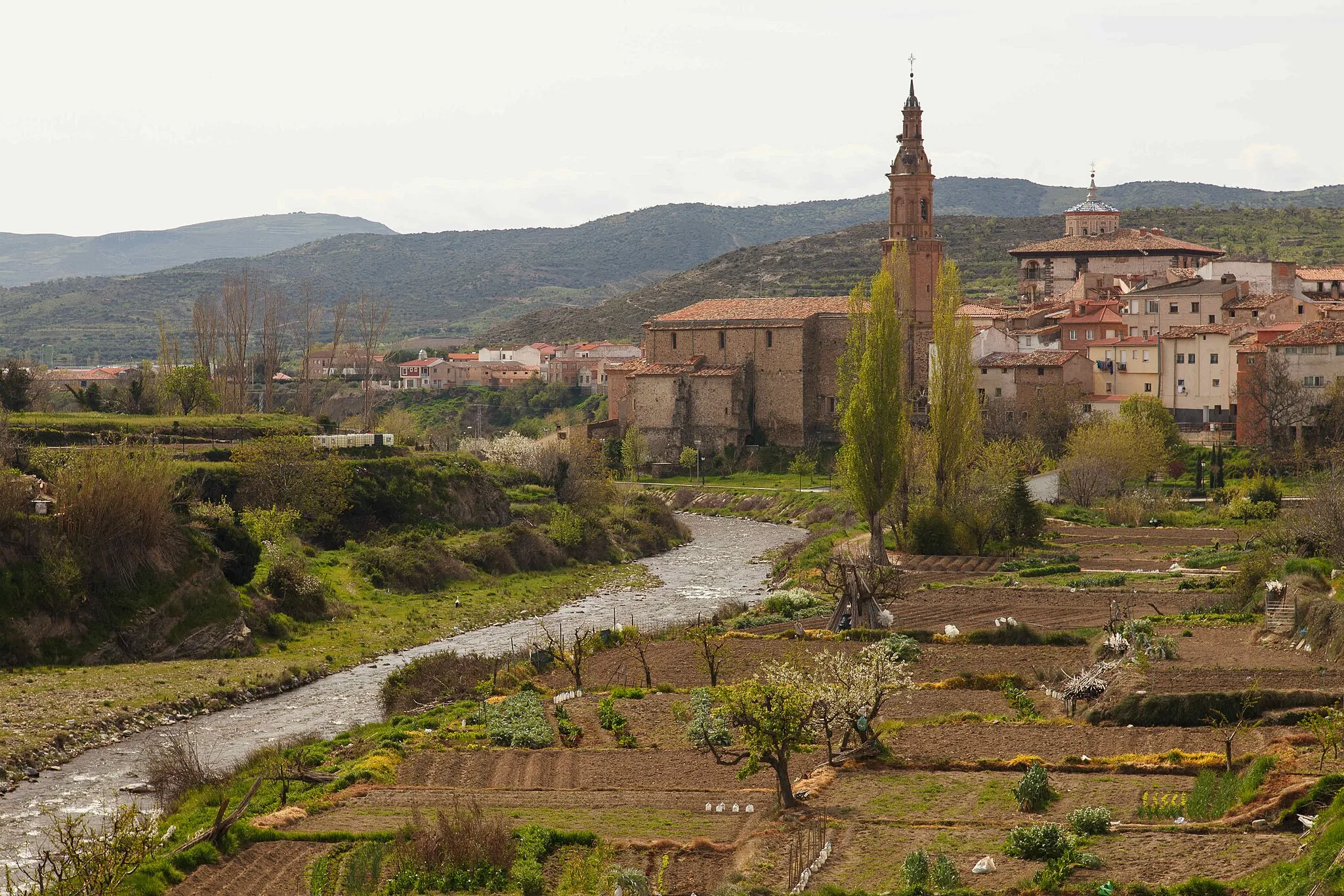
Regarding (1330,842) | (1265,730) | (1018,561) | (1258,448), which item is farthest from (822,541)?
(1330,842)

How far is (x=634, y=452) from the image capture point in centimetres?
8162

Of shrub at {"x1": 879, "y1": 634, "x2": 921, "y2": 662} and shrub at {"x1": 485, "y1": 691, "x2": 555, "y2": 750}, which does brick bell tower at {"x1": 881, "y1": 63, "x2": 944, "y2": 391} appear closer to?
shrub at {"x1": 879, "y1": 634, "x2": 921, "y2": 662}

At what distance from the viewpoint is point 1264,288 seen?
78562 millimetres

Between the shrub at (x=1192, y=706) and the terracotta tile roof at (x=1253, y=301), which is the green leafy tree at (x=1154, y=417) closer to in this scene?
the terracotta tile roof at (x=1253, y=301)

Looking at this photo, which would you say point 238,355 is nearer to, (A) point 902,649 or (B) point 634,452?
(B) point 634,452

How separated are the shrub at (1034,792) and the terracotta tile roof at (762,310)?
61883mm

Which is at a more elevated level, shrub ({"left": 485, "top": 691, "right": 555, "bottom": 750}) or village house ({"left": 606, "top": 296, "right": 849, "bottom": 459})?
village house ({"left": 606, "top": 296, "right": 849, "bottom": 459})

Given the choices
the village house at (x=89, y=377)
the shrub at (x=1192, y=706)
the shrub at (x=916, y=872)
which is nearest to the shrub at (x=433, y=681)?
the shrub at (x=1192, y=706)

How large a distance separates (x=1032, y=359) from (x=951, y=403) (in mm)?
21379

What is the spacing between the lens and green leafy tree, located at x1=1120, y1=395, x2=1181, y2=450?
206 ft

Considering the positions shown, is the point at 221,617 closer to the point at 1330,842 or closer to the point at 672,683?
the point at 672,683

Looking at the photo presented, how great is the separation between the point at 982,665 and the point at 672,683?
6.08 metres

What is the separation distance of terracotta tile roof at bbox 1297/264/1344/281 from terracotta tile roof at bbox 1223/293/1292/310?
7439 mm

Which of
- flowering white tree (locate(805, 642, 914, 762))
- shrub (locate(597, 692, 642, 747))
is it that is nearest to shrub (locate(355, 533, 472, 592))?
shrub (locate(597, 692, 642, 747))
